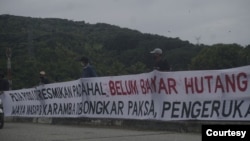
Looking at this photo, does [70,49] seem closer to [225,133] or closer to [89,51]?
[89,51]

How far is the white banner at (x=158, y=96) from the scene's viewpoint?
10.9m

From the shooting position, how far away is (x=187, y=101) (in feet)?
38.8

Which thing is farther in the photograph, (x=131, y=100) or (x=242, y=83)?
(x=131, y=100)

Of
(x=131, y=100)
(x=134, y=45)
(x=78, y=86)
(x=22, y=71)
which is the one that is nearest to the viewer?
(x=131, y=100)

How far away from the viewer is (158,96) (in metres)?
12.6

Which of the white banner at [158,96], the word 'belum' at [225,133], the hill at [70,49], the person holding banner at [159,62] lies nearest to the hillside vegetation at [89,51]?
the hill at [70,49]

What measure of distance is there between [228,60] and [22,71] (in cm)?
3337

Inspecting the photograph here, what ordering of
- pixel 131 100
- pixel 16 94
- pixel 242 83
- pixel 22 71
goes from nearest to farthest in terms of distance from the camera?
pixel 242 83, pixel 131 100, pixel 16 94, pixel 22 71

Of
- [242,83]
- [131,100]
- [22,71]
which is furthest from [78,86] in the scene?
[22,71]

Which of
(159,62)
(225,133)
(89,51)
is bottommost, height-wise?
(225,133)

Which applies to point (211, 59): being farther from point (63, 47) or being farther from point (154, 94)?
point (154, 94)

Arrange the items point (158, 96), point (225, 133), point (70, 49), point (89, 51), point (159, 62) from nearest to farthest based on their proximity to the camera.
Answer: point (225, 133) → point (158, 96) → point (159, 62) → point (89, 51) → point (70, 49)

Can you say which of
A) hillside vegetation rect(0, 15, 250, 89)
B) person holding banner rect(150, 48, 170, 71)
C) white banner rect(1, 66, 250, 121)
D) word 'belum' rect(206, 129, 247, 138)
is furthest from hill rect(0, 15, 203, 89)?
word 'belum' rect(206, 129, 247, 138)

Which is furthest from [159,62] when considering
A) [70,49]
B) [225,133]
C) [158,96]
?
[70,49]
